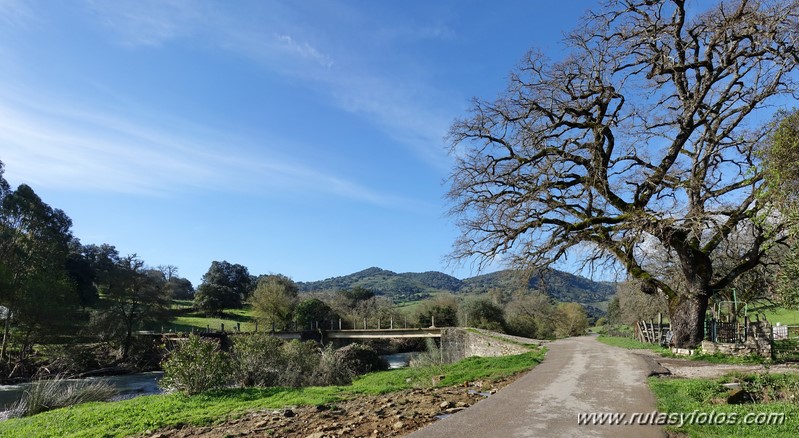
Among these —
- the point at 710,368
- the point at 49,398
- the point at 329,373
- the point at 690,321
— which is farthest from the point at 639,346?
the point at 49,398

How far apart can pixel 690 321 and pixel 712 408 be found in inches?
476

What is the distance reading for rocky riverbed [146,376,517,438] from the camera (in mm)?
7035

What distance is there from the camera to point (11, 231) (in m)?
42.7

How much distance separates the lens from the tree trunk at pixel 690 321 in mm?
17328

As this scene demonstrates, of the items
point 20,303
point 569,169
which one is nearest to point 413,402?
point 569,169

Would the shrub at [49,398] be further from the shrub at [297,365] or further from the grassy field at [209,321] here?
the grassy field at [209,321]

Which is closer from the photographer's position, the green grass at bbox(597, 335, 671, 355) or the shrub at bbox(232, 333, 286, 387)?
the shrub at bbox(232, 333, 286, 387)

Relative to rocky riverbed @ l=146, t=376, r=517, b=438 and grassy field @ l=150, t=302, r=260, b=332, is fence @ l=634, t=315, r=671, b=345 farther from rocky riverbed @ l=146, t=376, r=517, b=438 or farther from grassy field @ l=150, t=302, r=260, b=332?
grassy field @ l=150, t=302, r=260, b=332

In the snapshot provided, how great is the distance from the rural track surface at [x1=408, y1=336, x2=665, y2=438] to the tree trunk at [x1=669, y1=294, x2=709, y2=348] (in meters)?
6.35

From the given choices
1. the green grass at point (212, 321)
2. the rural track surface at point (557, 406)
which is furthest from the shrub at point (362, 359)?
the green grass at point (212, 321)

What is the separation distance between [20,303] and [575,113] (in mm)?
40328

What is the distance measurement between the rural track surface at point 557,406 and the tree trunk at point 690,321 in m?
6.35

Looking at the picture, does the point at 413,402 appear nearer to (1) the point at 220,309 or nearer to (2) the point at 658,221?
(2) the point at 658,221

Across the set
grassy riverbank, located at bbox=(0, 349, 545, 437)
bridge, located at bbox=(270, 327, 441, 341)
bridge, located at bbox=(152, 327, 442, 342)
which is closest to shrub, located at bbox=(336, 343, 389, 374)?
grassy riverbank, located at bbox=(0, 349, 545, 437)
